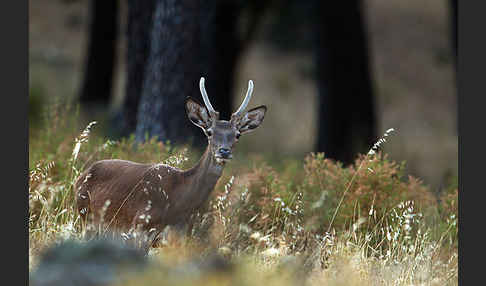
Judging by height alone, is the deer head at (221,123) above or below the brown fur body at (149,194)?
above

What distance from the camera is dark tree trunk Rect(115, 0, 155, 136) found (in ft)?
40.2

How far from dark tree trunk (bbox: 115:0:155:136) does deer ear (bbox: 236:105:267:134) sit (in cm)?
533

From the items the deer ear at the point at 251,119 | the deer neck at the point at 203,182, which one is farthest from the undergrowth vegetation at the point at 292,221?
the deer ear at the point at 251,119

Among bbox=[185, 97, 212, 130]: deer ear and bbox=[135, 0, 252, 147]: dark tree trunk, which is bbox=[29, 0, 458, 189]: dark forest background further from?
bbox=[185, 97, 212, 130]: deer ear

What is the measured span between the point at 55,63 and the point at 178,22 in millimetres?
24167

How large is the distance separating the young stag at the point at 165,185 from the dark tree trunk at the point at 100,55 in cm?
1370

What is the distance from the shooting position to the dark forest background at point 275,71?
413 inches

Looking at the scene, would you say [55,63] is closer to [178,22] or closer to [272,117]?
[272,117]

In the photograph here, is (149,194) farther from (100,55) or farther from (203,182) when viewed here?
(100,55)

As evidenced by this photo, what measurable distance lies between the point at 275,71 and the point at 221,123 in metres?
30.3

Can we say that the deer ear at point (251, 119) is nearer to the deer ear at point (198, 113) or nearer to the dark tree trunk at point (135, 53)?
the deer ear at point (198, 113)

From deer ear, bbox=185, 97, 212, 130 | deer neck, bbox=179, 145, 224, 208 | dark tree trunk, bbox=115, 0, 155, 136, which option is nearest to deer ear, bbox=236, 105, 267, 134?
deer ear, bbox=185, 97, 212, 130

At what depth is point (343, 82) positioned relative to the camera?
15.2m

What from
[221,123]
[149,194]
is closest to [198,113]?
[221,123]
